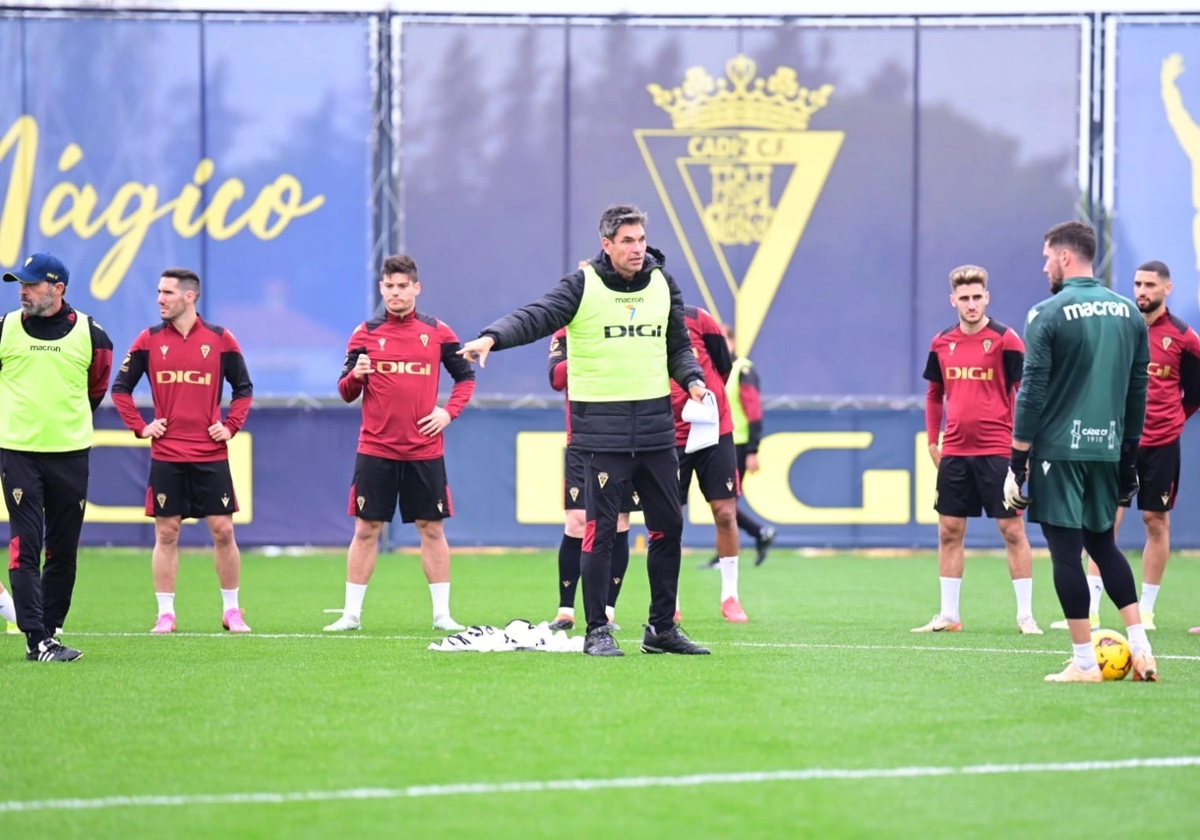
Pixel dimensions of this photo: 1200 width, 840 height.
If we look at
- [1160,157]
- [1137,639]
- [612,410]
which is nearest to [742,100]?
[1160,157]

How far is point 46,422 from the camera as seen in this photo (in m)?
8.71

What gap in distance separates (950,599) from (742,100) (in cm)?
987

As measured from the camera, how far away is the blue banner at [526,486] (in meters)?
18.2

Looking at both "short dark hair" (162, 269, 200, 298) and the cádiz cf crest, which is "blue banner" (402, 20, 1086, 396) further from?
"short dark hair" (162, 269, 200, 298)

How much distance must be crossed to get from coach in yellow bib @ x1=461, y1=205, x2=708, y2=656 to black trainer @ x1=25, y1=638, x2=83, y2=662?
2.63m

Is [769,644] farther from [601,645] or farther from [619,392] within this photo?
[619,392]

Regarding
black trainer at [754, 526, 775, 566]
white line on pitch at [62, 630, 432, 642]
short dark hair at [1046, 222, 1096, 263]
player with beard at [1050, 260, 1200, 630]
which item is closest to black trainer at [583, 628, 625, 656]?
white line on pitch at [62, 630, 432, 642]

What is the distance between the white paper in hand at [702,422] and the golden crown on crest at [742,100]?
896 centimetres

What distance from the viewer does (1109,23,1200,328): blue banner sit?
18.8 m

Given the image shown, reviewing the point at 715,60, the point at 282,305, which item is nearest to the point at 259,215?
the point at 282,305

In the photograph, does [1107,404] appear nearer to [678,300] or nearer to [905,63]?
[678,300]

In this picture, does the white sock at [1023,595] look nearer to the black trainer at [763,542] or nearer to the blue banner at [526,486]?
the black trainer at [763,542]

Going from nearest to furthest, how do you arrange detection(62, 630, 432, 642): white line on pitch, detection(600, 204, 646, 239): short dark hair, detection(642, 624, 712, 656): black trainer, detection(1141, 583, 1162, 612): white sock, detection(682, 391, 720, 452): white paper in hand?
detection(600, 204, 646, 239): short dark hair < detection(642, 624, 712, 656): black trainer < detection(682, 391, 720, 452): white paper in hand < detection(62, 630, 432, 642): white line on pitch < detection(1141, 583, 1162, 612): white sock

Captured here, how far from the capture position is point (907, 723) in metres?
6.30
